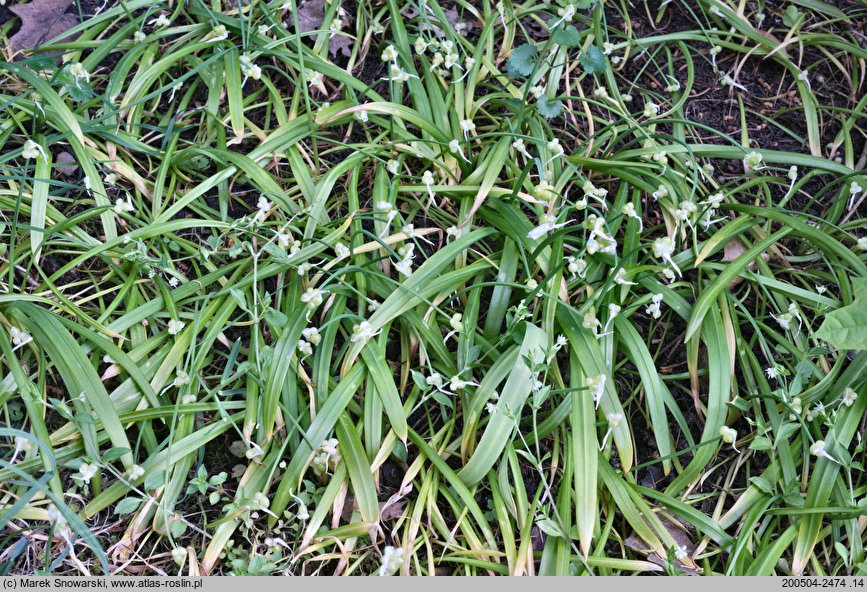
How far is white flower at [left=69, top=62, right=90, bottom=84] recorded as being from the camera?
84.8 inches

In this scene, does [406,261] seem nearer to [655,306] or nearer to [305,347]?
[305,347]

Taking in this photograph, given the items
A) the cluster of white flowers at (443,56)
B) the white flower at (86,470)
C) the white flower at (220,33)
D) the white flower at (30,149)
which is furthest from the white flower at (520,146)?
the white flower at (86,470)

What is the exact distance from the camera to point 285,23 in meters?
2.59

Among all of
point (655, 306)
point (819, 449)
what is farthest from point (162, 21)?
point (819, 449)

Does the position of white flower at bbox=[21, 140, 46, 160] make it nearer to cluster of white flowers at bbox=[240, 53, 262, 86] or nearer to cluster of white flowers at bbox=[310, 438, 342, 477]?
cluster of white flowers at bbox=[240, 53, 262, 86]

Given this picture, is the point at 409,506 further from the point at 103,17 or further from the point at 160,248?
the point at 103,17

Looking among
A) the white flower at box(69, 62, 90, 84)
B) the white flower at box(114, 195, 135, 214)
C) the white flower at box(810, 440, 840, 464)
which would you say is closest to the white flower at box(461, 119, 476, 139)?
the white flower at box(114, 195, 135, 214)

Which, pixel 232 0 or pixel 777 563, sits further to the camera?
pixel 232 0

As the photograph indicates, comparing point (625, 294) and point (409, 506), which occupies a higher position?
point (625, 294)

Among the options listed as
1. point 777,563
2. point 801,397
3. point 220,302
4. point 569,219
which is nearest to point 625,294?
point 569,219

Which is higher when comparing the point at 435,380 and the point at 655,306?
the point at 655,306

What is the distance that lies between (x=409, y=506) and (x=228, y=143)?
1.39 m

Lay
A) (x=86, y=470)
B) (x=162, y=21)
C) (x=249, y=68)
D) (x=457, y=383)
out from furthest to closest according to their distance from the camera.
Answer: (x=162, y=21) < (x=249, y=68) < (x=457, y=383) < (x=86, y=470)

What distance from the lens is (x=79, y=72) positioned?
2.18 metres
